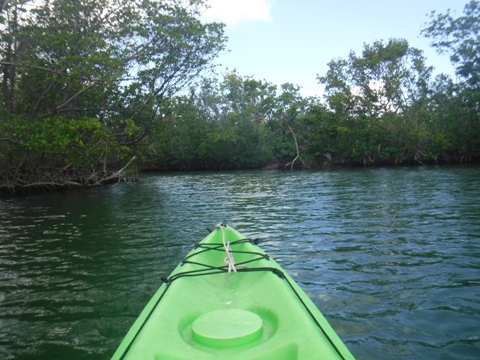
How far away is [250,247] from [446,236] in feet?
13.6

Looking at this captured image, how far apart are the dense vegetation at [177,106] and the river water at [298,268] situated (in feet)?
17.2

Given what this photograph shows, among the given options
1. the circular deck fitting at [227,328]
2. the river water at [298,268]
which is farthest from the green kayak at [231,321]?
the river water at [298,268]

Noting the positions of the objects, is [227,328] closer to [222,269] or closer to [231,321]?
[231,321]

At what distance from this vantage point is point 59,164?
19.6 m

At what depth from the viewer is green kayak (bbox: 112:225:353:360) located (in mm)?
2428

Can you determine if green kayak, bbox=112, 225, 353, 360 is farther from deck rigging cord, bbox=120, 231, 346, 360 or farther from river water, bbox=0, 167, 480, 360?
river water, bbox=0, 167, 480, 360

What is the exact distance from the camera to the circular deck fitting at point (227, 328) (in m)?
2.62

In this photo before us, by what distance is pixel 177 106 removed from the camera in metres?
23.6

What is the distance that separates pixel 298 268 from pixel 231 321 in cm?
280

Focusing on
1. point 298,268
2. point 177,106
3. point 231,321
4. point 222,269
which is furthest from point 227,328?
point 177,106

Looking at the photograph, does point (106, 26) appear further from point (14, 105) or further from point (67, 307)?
point (67, 307)

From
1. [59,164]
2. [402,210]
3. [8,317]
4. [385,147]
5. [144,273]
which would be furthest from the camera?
[385,147]

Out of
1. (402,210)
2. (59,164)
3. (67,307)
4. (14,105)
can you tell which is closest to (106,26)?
(14,105)

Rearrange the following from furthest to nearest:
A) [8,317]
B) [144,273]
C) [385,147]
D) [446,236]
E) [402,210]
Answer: [385,147] → [402,210] → [446,236] → [144,273] → [8,317]
